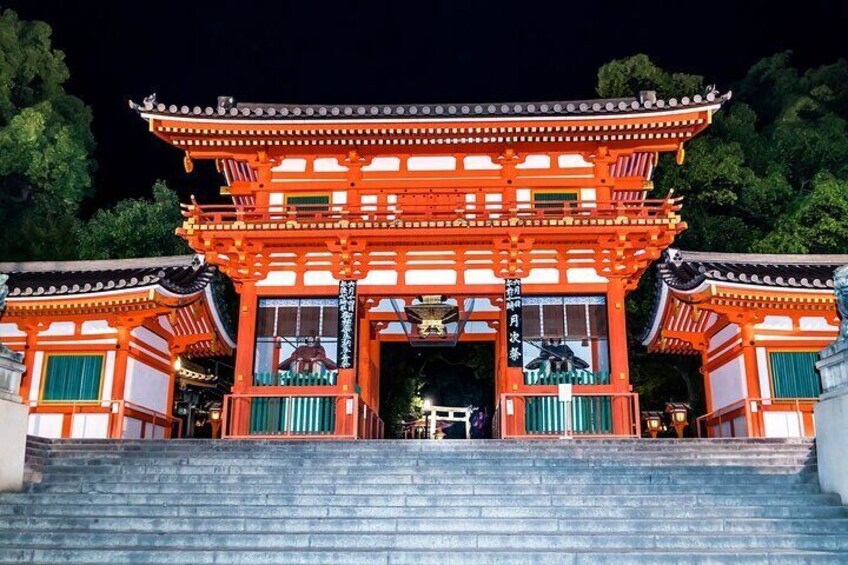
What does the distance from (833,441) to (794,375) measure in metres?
8.09

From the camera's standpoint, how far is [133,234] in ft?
90.0

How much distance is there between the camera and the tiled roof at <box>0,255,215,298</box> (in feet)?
53.6

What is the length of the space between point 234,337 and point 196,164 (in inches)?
1224

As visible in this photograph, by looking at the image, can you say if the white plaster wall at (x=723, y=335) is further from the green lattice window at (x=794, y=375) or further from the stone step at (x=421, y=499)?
the stone step at (x=421, y=499)

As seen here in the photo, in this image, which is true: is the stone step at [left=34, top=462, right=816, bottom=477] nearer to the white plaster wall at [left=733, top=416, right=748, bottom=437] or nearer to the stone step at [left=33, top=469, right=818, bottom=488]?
the stone step at [left=33, top=469, right=818, bottom=488]

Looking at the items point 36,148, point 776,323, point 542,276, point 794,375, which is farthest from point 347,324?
point 36,148

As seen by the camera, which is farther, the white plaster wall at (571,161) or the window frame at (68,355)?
the white plaster wall at (571,161)

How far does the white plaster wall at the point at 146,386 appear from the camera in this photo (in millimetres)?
17438

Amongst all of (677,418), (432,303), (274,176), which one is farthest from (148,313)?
(677,418)

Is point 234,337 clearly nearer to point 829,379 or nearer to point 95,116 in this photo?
point 829,379

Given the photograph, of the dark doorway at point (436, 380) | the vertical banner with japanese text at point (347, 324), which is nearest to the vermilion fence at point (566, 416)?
the vertical banner with japanese text at point (347, 324)

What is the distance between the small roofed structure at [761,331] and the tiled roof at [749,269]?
0.02 m

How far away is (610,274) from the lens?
16.8m

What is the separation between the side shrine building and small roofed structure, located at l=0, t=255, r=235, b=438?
1747 mm
